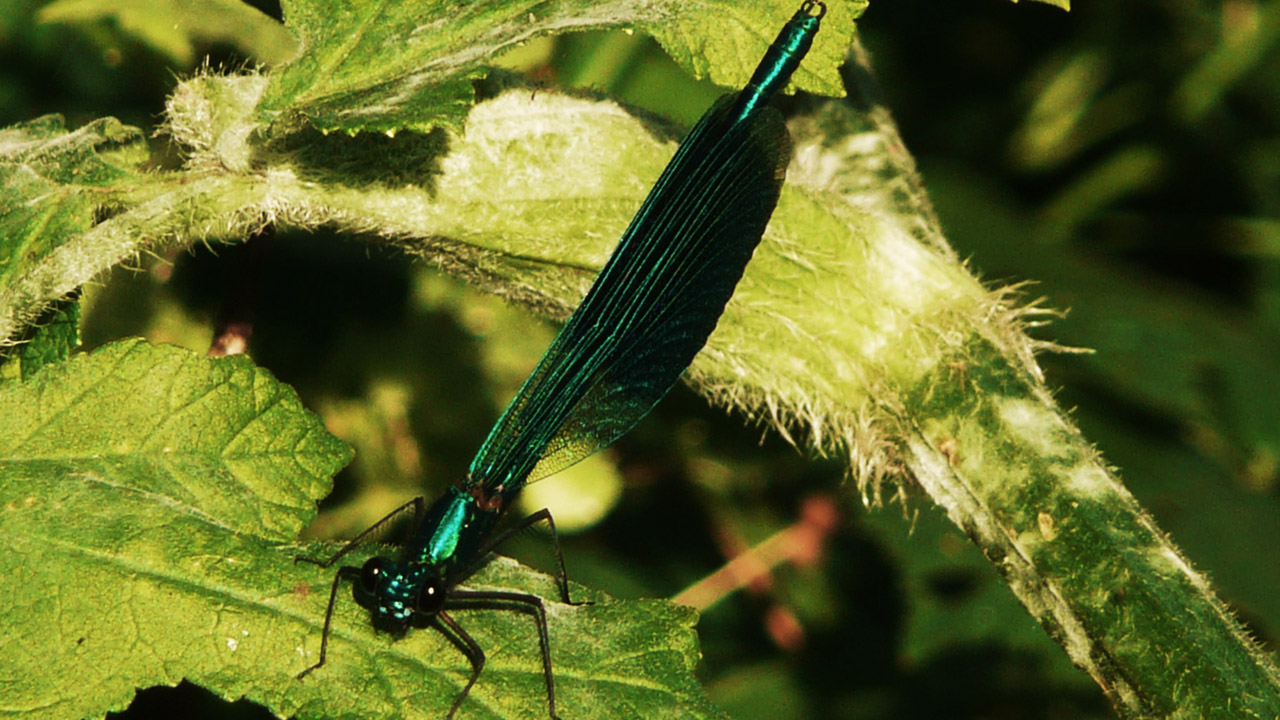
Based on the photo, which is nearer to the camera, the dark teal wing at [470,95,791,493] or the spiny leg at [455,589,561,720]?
the spiny leg at [455,589,561,720]

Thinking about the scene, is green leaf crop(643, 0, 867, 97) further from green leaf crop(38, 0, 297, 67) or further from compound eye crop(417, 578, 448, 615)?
green leaf crop(38, 0, 297, 67)

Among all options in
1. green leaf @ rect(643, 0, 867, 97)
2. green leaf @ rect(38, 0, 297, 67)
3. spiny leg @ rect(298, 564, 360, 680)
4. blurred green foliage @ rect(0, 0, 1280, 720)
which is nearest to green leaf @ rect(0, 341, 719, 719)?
spiny leg @ rect(298, 564, 360, 680)

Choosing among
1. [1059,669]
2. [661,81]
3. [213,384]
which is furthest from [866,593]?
[213,384]

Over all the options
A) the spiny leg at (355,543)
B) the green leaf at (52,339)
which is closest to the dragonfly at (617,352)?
the spiny leg at (355,543)

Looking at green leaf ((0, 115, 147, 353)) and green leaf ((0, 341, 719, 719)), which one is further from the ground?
green leaf ((0, 115, 147, 353))

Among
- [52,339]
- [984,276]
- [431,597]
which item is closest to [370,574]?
[431,597]

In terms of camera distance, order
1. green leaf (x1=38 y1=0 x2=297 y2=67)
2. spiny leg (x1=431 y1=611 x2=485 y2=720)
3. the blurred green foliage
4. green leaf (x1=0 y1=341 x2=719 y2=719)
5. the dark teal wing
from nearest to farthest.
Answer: green leaf (x1=0 y1=341 x2=719 y2=719) → spiny leg (x1=431 y1=611 x2=485 y2=720) → the dark teal wing → green leaf (x1=38 y1=0 x2=297 y2=67) → the blurred green foliage

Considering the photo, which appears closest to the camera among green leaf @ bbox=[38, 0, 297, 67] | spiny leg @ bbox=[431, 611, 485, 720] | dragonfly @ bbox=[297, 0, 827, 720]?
spiny leg @ bbox=[431, 611, 485, 720]
